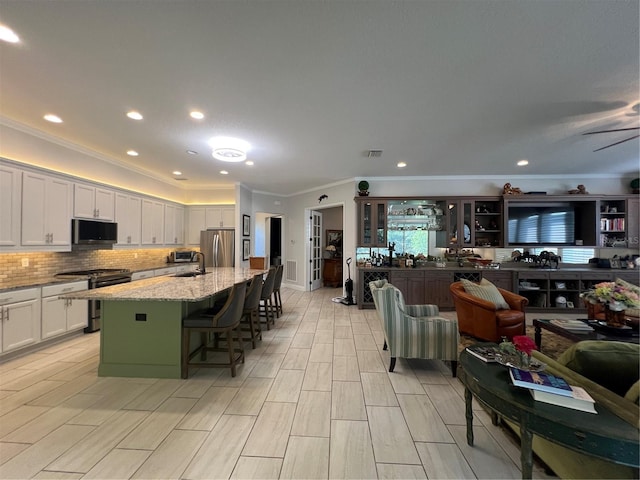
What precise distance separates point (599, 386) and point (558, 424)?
54 cm

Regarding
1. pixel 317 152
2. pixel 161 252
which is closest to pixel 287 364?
pixel 317 152

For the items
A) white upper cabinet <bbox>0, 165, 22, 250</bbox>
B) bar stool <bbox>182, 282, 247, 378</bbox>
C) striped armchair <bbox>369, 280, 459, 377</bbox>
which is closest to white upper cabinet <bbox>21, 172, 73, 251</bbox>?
white upper cabinet <bbox>0, 165, 22, 250</bbox>

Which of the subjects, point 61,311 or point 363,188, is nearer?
point 61,311

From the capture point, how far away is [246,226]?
6.44 m

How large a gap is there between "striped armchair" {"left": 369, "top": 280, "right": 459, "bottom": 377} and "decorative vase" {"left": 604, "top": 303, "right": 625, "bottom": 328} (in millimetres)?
1635

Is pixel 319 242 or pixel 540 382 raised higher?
pixel 319 242

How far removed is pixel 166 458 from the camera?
1595 millimetres

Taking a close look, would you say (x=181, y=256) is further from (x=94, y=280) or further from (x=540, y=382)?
(x=540, y=382)

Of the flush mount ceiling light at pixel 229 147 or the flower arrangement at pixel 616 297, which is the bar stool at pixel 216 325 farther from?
the flower arrangement at pixel 616 297

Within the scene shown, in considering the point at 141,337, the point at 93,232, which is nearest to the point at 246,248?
the point at 93,232

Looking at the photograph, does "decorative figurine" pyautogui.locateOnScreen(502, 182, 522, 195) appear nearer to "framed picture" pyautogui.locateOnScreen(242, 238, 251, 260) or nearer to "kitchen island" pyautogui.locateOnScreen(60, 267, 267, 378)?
"kitchen island" pyautogui.locateOnScreen(60, 267, 267, 378)

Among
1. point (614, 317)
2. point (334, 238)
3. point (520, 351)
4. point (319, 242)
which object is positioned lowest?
point (614, 317)

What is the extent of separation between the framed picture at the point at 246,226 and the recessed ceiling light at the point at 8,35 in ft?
14.9

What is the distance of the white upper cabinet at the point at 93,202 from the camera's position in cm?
382
